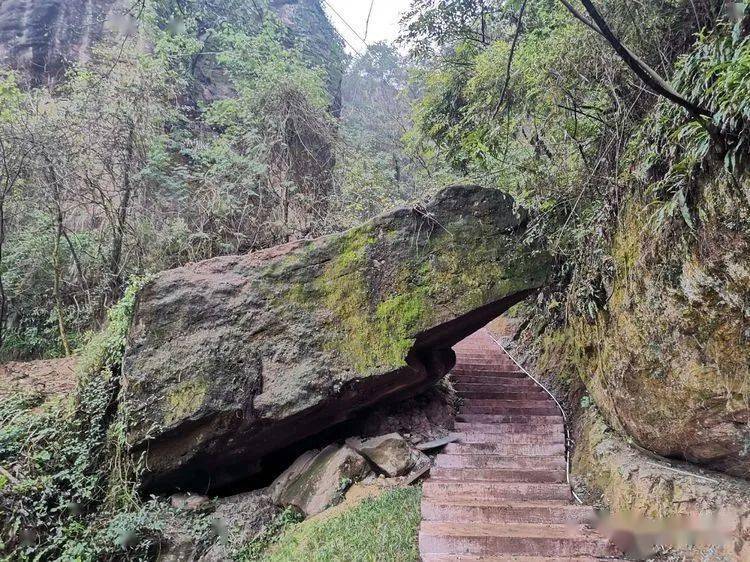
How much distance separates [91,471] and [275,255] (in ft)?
12.4

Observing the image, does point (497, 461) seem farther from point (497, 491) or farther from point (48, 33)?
point (48, 33)

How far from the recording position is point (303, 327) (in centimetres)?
629

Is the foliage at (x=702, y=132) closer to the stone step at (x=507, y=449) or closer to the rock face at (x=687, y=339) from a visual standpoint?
the rock face at (x=687, y=339)

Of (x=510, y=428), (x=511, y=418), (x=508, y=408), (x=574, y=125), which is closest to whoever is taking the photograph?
(x=574, y=125)

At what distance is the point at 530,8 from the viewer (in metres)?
8.59

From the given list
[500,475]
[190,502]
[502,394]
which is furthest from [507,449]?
[190,502]

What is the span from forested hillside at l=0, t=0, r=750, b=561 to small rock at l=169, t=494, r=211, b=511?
7.8 inches

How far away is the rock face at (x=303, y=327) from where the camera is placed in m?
5.88

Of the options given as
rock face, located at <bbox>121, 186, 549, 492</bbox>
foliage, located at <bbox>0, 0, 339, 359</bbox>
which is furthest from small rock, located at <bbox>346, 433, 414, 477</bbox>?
foliage, located at <bbox>0, 0, 339, 359</bbox>

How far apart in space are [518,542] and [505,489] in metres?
1.00

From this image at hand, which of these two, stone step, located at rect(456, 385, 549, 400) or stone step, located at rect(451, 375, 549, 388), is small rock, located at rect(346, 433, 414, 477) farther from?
stone step, located at rect(451, 375, 549, 388)

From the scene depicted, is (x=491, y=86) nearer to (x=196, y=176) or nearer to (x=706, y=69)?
(x=706, y=69)

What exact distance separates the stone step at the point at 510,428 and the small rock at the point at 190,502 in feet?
12.0

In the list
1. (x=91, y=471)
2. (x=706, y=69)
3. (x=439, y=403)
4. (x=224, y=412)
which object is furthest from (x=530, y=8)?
(x=91, y=471)
